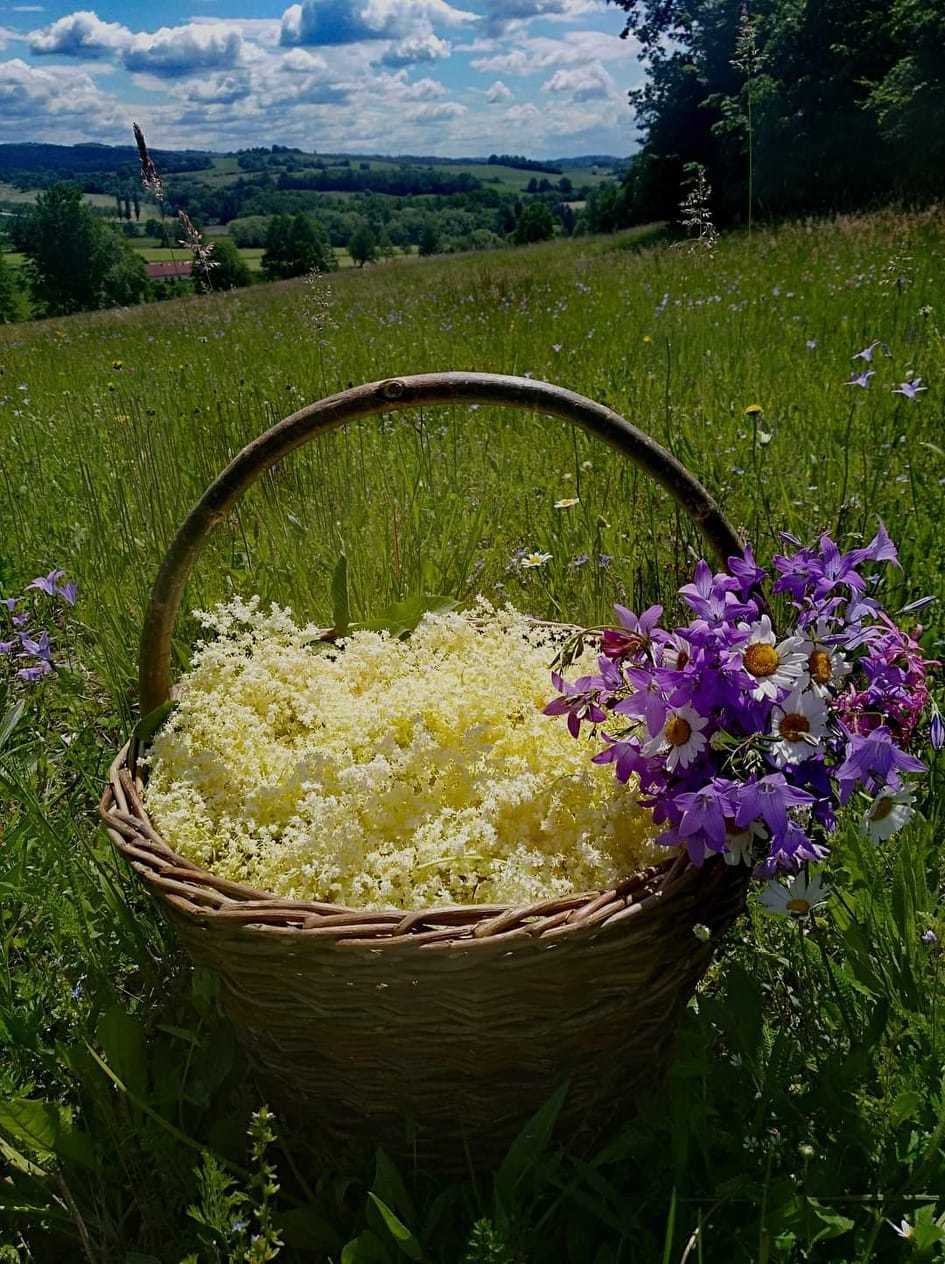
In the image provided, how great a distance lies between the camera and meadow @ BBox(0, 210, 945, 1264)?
1.13 m

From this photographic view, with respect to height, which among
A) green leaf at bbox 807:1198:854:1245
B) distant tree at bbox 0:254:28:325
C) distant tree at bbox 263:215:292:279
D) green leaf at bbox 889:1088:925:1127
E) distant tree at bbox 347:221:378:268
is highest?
distant tree at bbox 0:254:28:325

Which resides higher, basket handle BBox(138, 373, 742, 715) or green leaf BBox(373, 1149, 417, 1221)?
basket handle BBox(138, 373, 742, 715)

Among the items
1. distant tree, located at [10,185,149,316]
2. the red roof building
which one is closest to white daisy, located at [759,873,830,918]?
the red roof building

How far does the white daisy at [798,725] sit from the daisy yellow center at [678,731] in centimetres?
10

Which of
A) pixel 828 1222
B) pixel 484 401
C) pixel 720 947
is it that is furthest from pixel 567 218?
pixel 828 1222

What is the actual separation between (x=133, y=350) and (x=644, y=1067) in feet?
25.7

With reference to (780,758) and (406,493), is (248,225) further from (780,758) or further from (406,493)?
(780,758)

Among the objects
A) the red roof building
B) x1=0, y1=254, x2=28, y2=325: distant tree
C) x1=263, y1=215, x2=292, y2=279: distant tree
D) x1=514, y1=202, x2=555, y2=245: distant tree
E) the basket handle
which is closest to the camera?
the basket handle

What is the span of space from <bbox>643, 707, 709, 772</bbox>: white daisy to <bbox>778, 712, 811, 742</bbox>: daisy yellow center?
3.6 inches

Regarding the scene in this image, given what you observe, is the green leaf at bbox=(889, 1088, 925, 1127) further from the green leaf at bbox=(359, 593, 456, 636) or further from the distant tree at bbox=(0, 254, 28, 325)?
the distant tree at bbox=(0, 254, 28, 325)

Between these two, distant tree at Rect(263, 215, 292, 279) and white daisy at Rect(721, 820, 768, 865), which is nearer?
white daisy at Rect(721, 820, 768, 865)

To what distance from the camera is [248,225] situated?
967cm

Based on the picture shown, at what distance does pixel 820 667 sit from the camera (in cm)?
112

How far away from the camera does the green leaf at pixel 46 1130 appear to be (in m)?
1.26
